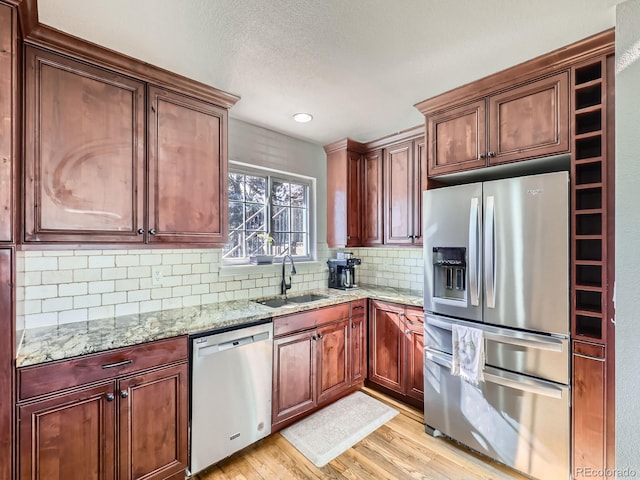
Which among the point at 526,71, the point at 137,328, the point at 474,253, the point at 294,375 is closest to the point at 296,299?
the point at 294,375

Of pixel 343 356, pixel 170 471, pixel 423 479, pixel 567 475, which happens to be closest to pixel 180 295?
pixel 170 471

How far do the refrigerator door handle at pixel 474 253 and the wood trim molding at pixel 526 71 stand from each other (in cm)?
75

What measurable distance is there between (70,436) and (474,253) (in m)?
2.48

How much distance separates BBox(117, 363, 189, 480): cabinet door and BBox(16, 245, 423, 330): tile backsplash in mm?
671

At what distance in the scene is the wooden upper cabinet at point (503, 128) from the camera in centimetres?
187

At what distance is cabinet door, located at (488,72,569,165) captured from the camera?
1.85m

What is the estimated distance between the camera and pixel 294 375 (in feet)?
8.07

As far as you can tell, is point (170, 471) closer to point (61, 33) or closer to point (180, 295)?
point (180, 295)

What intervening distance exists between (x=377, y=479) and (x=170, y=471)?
48.9 inches

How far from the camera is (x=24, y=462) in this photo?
1.39m

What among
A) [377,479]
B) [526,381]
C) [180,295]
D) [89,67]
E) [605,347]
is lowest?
[377,479]

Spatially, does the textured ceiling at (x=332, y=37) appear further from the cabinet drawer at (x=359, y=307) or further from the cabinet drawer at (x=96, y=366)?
the cabinet drawer at (x=359, y=307)

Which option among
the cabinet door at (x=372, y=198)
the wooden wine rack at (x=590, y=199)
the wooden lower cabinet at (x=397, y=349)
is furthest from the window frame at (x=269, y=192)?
the wooden wine rack at (x=590, y=199)

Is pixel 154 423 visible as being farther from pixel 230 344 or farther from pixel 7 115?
pixel 7 115
